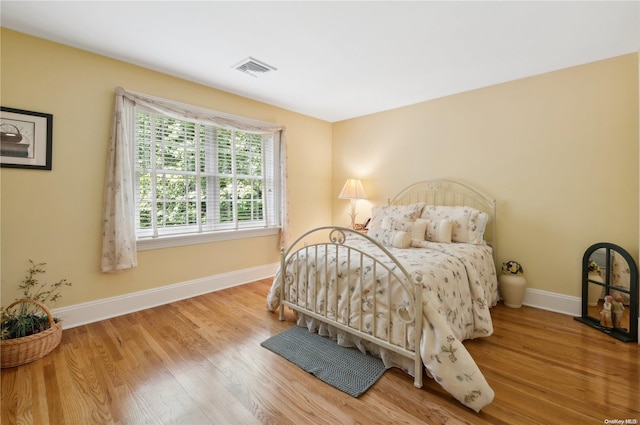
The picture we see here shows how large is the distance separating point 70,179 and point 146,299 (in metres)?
1.33

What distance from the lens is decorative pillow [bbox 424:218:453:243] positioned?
303 cm

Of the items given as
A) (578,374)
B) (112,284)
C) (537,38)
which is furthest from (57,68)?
(578,374)

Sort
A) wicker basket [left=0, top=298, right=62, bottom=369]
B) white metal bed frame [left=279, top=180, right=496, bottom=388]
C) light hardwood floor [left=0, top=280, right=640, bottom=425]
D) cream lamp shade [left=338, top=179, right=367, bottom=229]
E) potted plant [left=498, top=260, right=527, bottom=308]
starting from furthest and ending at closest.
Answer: cream lamp shade [left=338, top=179, right=367, bottom=229] < potted plant [left=498, top=260, right=527, bottom=308] < wicker basket [left=0, top=298, right=62, bottom=369] < white metal bed frame [left=279, top=180, right=496, bottom=388] < light hardwood floor [left=0, top=280, right=640, bottom=425]

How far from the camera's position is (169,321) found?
105 inches

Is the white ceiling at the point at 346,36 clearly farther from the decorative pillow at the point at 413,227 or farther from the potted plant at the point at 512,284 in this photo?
the potted plant at the point at 512,284

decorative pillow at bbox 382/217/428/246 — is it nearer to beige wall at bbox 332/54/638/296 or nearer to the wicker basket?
beige wall at bbox 332/54/638/296

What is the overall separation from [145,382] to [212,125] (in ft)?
8.75

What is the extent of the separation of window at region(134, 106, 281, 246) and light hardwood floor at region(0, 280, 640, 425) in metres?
1.17

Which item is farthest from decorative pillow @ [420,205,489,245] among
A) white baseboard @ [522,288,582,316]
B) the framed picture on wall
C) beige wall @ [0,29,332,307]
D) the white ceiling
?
the framed picture on wall

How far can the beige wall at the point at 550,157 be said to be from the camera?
2600 millimetres

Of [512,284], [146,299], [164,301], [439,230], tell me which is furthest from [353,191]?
[146,299]

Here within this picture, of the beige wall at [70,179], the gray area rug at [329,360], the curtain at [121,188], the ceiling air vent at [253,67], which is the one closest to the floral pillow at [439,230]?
the gray area rug at [329,360]

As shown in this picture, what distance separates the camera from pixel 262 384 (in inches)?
70.6

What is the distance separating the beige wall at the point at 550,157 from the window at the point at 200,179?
217 centimetres
